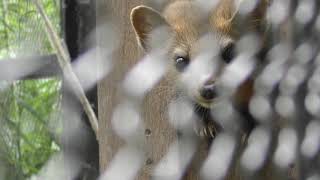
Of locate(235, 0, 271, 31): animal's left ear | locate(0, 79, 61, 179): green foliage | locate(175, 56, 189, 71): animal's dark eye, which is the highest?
locate(235, 0, 271, 31): animal's left ear

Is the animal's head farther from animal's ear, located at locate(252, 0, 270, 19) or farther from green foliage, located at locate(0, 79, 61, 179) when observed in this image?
green foliage, located at locate(0, 79, 61, 179)

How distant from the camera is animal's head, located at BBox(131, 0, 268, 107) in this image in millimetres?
906

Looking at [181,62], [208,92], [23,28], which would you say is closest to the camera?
[208,92]

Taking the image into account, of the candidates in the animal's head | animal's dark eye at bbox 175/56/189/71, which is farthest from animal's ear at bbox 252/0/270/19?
animal's dark eye at bbox 175/56/189/71

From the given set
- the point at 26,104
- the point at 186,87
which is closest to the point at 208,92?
the point at 186,87

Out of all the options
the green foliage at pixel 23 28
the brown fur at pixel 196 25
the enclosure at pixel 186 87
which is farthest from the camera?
the green foliage at pixel 23 28

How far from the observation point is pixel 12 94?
1199 millimetres

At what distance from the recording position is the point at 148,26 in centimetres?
94

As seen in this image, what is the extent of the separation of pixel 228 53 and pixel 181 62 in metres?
0.08

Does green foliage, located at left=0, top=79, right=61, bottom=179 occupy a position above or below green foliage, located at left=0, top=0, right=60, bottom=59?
below

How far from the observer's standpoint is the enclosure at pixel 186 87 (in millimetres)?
825

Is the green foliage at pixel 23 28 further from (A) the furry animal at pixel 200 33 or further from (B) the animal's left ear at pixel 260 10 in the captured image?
(B) the animal's left ear at pixel 260 10

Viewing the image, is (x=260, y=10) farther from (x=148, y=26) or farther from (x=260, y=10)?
(x=148, y=26)

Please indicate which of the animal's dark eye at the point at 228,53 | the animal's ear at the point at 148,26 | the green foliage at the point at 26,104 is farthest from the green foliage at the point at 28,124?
the animal's dark eye at the point at 228,53
